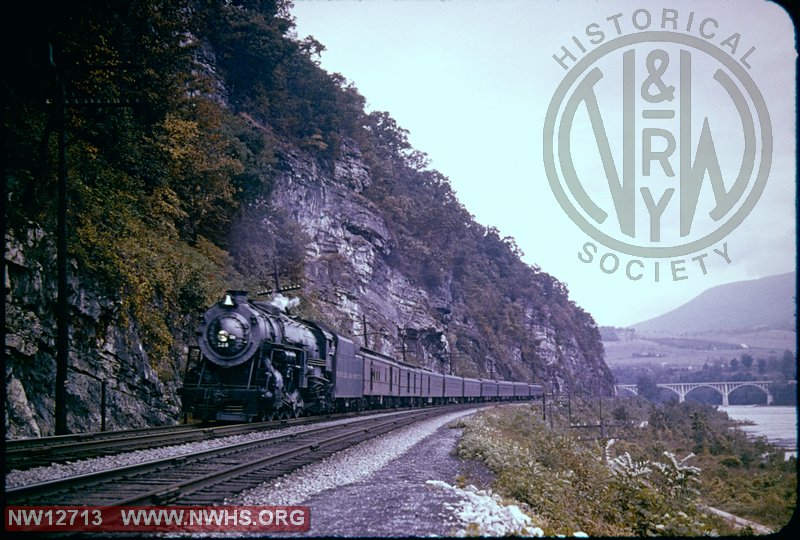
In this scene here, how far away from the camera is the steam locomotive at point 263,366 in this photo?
17.0 metres

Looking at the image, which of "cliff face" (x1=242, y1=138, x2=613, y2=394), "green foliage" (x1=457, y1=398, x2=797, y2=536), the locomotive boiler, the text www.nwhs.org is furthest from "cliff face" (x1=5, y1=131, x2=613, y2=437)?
"green foliage" (x1=457, y1=398, x2=797, y2=536)

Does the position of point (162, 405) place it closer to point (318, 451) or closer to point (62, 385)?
point (62, 385)

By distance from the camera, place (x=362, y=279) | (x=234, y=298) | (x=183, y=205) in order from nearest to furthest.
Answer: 1. (x=234, y=298)
2. (x=183, y=205)
3. (x=362, y=279)

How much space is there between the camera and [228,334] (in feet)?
57.0

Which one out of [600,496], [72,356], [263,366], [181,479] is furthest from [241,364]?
[600,496]

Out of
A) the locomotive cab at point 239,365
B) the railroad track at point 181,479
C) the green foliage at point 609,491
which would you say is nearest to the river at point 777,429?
the green foliage at point 609,491

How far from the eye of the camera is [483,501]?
7.50m

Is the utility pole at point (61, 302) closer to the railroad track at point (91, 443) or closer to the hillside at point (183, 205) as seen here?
the hillside at point (183, 205)

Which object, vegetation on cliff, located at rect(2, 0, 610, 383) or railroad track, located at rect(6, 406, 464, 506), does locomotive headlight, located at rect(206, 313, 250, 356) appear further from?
railroad track, located at rect(6, 406, 464, 506)

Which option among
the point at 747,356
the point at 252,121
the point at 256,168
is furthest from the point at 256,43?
the point at 747,356

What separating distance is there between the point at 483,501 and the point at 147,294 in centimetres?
1636

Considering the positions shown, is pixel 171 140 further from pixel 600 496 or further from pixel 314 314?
pixel 600 496

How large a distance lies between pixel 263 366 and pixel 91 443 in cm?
631

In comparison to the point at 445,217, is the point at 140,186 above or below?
below
